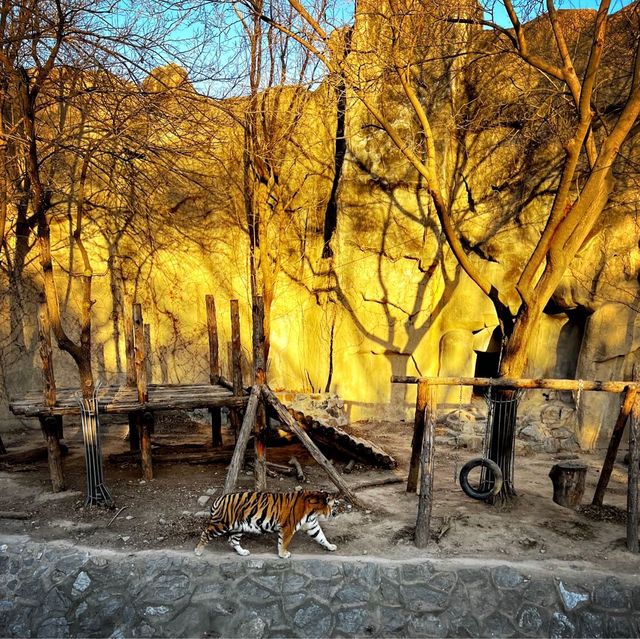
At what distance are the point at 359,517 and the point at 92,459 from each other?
3543 millimetres

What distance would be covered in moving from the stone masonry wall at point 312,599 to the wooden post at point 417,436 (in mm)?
1879

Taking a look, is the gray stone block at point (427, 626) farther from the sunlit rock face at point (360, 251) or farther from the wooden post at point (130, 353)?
the sunlit rock face at point (360, 251)

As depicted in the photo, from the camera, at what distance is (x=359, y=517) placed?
274 inches

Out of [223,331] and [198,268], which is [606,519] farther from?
[198,268]

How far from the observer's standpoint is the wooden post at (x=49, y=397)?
7270 millimetres

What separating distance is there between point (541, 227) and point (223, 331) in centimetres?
718

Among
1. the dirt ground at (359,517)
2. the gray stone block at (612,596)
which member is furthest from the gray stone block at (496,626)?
the gray stone block at (612,596)

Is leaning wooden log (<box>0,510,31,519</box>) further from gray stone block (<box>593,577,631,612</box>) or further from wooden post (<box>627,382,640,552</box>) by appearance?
wooden post (<box>627,382,640,552</box>)

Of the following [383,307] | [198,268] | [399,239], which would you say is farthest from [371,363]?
[198,268]

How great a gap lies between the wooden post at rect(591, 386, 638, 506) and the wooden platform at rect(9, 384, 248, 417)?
498cm

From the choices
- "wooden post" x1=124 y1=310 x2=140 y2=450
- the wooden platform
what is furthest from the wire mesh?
"wooden post" x1=124 y1=310 x2=140 y2=450

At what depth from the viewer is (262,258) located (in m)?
12.0

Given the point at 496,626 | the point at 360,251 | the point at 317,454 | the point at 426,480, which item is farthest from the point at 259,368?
the point at 360,251

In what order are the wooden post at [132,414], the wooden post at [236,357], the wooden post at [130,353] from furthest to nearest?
the wooden post at [130,353], the wooden post at [132,414], the wooden post at [236,357]
